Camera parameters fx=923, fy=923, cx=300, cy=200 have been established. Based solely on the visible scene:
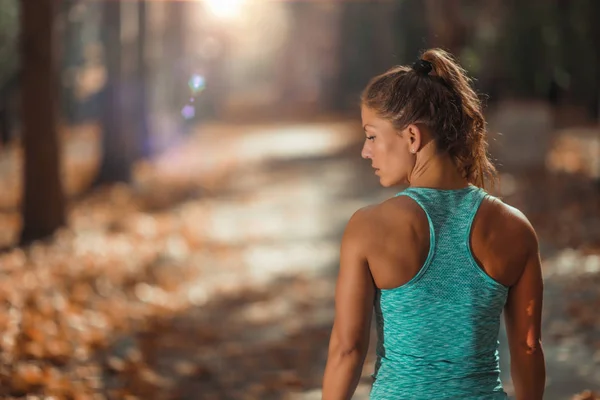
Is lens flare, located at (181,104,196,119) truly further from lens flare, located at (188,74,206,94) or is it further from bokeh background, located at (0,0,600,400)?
lens flare, located at (188,74,206,94)

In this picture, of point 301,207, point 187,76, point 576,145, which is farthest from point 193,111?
point 301,207

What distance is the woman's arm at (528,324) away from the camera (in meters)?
2.52

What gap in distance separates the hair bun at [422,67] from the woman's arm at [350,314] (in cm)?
42

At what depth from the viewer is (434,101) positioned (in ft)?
7.97

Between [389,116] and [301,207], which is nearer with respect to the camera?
[389,116]

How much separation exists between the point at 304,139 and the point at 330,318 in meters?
22.0

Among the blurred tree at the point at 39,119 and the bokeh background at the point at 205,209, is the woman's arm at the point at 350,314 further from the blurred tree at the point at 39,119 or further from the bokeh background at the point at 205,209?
the blurred tree at the point at 39,119

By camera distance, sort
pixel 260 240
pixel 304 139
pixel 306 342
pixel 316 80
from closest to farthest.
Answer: pixel 306 342, pixel 260 240, pixel 304 139, pixel 316 80

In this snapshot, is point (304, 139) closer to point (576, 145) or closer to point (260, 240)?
point (576, 145)

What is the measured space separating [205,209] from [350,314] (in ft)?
43.6

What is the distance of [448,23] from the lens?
17422 millimetres

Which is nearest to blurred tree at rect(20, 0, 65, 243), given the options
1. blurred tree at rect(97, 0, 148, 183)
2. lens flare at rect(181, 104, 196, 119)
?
blurred tree at rect(97, 0, 148, 183)

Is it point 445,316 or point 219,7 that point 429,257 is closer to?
point 445,316

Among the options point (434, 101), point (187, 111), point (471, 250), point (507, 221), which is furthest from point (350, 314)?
point (187, 111)
